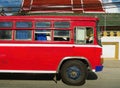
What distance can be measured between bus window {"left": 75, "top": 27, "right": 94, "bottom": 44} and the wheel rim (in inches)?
35.1

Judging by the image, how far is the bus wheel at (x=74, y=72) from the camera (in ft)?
40.3

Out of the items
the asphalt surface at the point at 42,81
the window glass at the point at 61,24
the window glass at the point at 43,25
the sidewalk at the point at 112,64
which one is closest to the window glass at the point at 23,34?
the window glass at the point at 43,25

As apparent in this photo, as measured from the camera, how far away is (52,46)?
12258mm

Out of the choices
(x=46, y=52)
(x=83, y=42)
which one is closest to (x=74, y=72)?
(x=83, y=42)

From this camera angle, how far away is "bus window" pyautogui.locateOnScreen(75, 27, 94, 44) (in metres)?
12.2

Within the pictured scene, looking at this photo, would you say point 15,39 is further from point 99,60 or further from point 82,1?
point 82,1

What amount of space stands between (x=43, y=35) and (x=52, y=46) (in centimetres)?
48

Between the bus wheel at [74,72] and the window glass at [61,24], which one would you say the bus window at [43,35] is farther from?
the bus wheel at [74,72]

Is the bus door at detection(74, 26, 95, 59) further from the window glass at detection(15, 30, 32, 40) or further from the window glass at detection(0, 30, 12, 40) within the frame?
the window glass at detection(0, 30, 12, 40)

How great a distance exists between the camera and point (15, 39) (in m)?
12.4

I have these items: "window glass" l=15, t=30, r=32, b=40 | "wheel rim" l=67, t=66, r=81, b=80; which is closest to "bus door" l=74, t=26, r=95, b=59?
"wheel rim" l=67, t=66, r=81, b=80

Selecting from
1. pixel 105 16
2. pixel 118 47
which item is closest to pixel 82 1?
pixel 105 16

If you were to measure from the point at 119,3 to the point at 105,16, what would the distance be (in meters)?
2.96

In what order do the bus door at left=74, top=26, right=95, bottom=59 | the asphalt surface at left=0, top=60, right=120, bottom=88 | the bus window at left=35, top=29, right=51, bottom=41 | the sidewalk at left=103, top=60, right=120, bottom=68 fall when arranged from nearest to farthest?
the asphalt surface at left=0, top=60, right=120, bottom=88
the bus door at left=74, top=26, right=95, bottom=59
the bus window at left=35, top=29, right=51, bottom=41
the sidewalk at left=103, top=60, right=120, bottom=68
